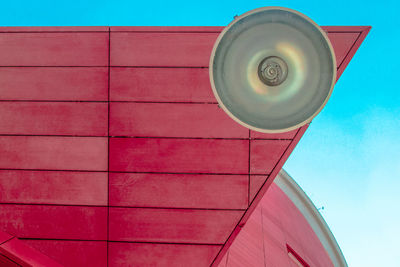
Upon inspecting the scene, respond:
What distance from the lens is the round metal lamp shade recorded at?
118 inches

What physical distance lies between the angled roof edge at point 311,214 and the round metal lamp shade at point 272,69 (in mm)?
11635

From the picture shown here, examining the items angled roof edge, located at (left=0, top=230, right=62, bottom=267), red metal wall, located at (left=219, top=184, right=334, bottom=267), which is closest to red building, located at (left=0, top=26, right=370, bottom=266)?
angled roof edge, located at (left=0, top=230, right=62, bottom=267)

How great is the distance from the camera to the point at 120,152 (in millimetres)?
5633

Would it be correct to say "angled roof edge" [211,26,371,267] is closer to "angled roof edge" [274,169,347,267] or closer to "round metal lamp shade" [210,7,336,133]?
"round metal lamp shade" [210,7,336,133]

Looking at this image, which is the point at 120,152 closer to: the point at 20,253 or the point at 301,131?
the point at 20,253

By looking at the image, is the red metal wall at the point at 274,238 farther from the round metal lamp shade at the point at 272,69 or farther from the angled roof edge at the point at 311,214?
the round metal lamp shade at the point at 272,69

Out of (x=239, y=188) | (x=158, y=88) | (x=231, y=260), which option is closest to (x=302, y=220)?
(x=231, y=260)

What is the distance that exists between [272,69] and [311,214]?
14.4 m

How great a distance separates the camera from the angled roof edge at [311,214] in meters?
14.9

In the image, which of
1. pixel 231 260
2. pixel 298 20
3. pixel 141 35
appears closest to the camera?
pixel 298 20

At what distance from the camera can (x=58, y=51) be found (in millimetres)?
5496

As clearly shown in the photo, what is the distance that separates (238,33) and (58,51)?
11.7 ft

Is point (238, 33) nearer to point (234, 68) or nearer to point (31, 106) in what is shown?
point (234, 68)

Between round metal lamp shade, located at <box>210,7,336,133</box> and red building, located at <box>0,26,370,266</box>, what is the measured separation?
2284 mm
